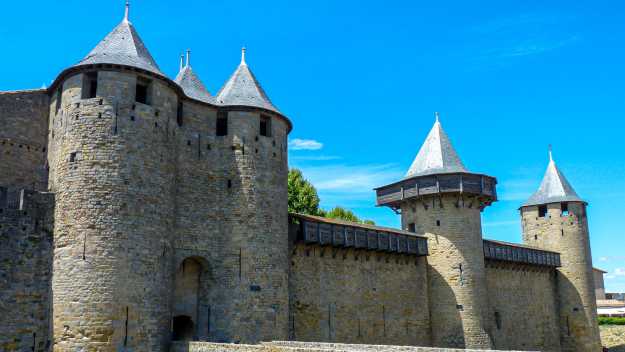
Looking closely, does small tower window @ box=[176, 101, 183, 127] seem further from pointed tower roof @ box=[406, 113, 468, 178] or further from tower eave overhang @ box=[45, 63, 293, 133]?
Result: pointed tower roof @ box=[406, 113, 468, 178]

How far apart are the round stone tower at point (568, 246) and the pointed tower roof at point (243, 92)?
1992 centimetres

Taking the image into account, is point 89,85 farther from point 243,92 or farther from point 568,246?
point 568,246

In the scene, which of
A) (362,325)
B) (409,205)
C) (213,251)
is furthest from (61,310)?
(409,205)

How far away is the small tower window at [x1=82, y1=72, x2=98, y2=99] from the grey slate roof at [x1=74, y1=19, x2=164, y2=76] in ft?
1.35

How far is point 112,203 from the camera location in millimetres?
16719

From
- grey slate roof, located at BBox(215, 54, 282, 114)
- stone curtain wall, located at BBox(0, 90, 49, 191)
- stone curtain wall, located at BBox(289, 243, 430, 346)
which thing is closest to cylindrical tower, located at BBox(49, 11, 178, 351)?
stone curtain wall, located at BBox(0, 90, 49, 191)

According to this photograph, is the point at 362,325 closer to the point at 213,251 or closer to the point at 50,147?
the point at 213,251

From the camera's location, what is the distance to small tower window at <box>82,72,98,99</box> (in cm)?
1759

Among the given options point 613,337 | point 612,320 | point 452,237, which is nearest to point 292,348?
point 452,237

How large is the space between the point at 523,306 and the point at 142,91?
2224 centimetres

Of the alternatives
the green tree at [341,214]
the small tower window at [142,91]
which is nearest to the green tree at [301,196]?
the green tree at [341,214]

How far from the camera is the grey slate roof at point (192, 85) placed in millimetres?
21047

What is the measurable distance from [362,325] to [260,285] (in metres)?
5.83

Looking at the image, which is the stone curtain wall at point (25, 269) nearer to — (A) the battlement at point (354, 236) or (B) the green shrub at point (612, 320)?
(A) the battlement at point (354, 236)
